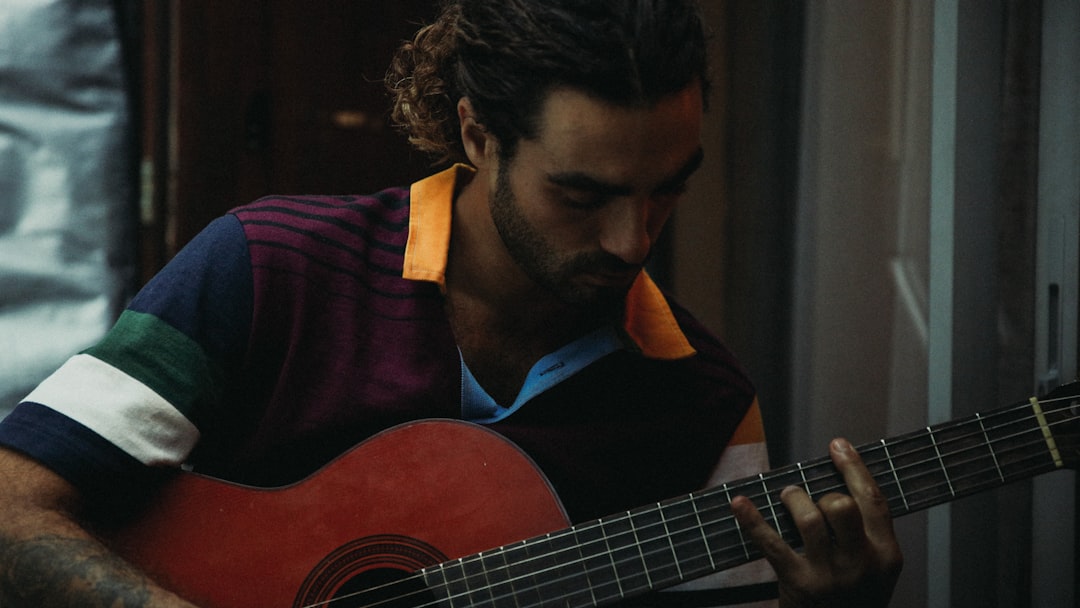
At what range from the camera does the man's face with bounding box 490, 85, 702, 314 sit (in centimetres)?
117

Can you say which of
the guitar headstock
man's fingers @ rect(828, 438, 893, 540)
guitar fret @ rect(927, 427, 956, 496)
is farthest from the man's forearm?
the guitar headstock

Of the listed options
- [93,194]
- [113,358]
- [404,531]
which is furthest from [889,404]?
[93,194]

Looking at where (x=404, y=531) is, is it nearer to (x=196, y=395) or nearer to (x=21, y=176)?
(x=196, y=395)

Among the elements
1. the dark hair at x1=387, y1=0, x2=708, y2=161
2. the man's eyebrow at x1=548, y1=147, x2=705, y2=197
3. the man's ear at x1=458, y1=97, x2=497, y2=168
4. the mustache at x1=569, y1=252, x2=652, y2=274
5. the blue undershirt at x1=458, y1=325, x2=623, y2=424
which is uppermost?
the dark hair at x1=387, y1=0, x2=708, y2=161

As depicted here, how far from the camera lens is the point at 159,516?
1.11 metres

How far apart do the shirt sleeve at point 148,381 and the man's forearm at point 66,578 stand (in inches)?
2.8

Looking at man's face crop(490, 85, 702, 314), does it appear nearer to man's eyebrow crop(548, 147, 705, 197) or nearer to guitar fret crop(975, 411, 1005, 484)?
man's eyebrow crop(548, 147, 705, 197)

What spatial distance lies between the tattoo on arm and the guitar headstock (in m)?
1.05

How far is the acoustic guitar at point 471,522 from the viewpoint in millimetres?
1106

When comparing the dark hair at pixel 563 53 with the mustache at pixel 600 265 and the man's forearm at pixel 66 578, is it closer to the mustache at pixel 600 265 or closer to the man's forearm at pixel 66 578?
the mustache at pixel 600 265

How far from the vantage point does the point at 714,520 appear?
115cm

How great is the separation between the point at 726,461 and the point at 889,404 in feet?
2.01

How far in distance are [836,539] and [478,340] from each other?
540 millimetres

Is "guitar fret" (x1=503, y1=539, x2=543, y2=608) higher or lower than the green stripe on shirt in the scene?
lower
